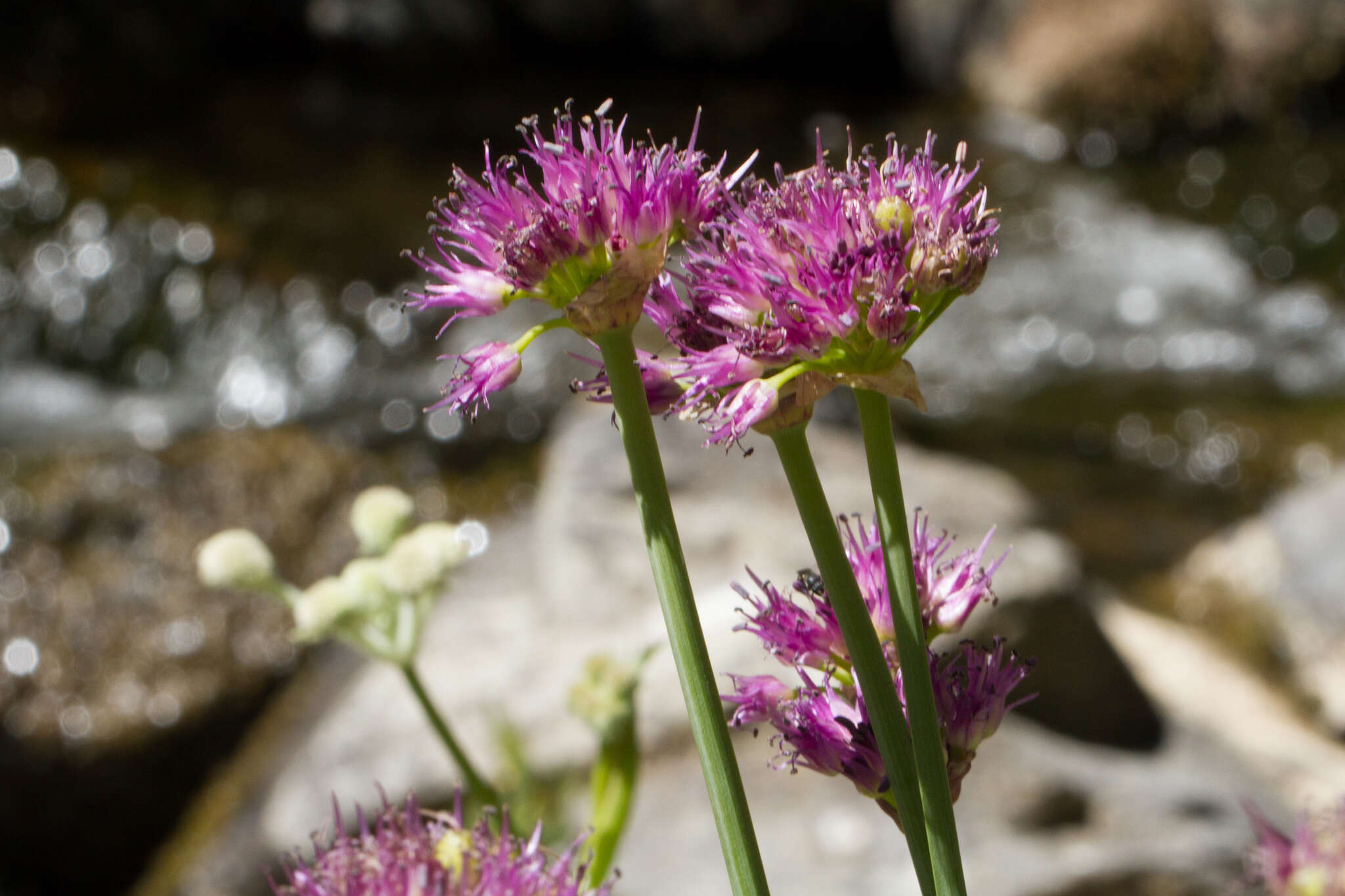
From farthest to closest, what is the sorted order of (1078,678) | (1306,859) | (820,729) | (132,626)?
(132,626) < (1078,678) < (1306,859) < (820,729)

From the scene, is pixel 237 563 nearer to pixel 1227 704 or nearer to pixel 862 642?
pixel 862 642

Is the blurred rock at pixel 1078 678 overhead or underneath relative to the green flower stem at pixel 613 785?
overhead

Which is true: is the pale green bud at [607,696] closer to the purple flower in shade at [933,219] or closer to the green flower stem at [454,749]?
the green flower stem at [454,749]

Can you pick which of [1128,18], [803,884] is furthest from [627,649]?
[1128,18]

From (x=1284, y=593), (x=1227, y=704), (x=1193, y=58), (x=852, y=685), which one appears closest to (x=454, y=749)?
(x=852, y=685)

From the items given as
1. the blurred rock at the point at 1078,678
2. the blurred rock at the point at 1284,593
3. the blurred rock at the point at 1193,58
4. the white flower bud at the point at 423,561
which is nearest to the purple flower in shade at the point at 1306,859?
the white flower bud at the point at 423,561

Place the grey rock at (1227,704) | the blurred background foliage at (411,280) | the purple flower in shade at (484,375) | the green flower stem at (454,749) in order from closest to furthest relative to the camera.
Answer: the purple flower in shade at (484,375), the green flower stem at (454,749), the grey rock at (1227,704), the blurred background foliage at (411,280)

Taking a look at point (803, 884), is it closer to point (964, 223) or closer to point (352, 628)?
point (352, 628)
